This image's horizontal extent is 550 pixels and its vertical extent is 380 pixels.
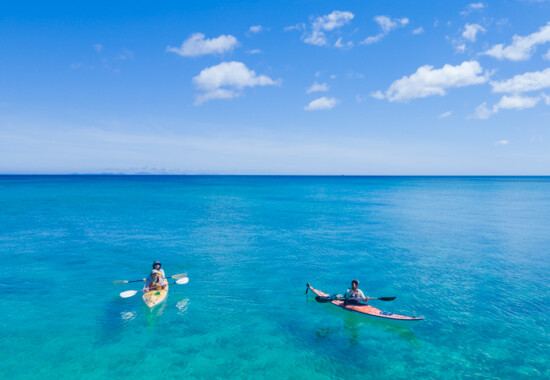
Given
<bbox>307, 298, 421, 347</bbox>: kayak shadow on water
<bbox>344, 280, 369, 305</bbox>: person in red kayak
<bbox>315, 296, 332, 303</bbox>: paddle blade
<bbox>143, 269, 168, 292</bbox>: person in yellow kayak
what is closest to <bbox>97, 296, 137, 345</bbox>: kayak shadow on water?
<bbox>143, 269, 168, 292</bbox>: person in yellow kayak

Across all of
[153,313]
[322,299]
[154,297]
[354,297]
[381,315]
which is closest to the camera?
[381,315]

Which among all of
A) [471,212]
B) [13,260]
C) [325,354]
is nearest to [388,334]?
[325,354]

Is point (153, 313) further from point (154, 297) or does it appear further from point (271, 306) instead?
point (271, 306)

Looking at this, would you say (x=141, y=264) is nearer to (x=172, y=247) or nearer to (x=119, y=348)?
(x=172, y=247)

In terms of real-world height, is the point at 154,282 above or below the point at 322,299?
above

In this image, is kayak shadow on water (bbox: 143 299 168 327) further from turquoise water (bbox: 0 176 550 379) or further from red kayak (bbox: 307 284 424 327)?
red kayak (bbox: 307 284 424 327)

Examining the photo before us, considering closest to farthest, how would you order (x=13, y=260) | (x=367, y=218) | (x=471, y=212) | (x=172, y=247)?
(x=13, y=260)
(x=172, y=247)
(x=367, y=218)
(x=471, y=212)

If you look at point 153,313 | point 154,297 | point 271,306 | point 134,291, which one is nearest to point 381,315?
point 271,306

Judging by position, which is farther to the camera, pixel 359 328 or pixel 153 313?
pixel 153 313

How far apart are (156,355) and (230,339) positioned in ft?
12.2

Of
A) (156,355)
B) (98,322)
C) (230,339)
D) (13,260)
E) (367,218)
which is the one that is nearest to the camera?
(156,355)

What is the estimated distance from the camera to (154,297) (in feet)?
67.8

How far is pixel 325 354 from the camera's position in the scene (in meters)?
15.4

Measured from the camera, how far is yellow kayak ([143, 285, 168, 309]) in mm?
20209
